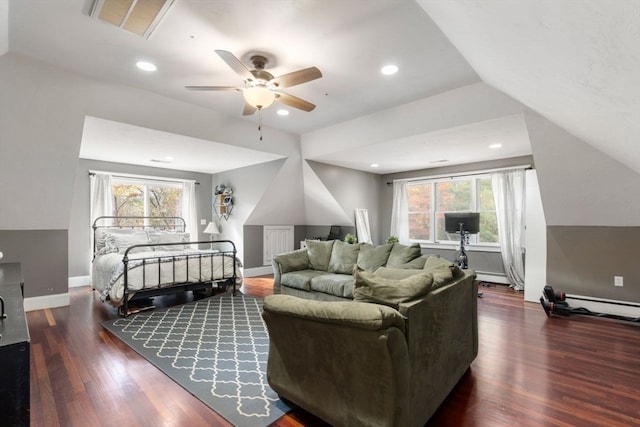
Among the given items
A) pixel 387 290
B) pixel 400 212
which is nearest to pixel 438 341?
pixel 387 290

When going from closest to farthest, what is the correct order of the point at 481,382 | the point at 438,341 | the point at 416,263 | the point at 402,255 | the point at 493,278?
the point at 438,341
the point at 481,382
the point at 416,263
the point at 402,255
the point at 493,278

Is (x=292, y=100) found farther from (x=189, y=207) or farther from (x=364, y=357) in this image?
(x=189, y=207)

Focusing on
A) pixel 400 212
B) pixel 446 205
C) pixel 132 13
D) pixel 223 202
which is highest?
pixel 132 13

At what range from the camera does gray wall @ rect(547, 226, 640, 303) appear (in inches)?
161

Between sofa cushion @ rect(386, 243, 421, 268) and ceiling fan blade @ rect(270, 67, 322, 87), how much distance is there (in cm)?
239

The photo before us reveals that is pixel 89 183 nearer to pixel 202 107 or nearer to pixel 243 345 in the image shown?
pixel 202 107

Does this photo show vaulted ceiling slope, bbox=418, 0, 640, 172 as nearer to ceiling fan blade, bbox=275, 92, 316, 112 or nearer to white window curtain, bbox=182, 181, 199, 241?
ceiling fan blade, bbox=275, 92, 316, 112

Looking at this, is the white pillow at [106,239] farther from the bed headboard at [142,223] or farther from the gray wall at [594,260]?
the gray wall at [594,260]

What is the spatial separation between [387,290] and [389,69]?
251 cm

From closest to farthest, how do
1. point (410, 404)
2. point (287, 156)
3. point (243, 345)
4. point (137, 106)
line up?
1. point (410, 404)
2. point (243, 345)
3. point (137, 106)
4. point (287, 156)

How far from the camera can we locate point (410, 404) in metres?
1.64

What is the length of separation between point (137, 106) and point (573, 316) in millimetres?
6322

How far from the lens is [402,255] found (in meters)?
3.98

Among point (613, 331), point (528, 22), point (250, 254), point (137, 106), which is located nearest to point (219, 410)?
point (528, 22)
